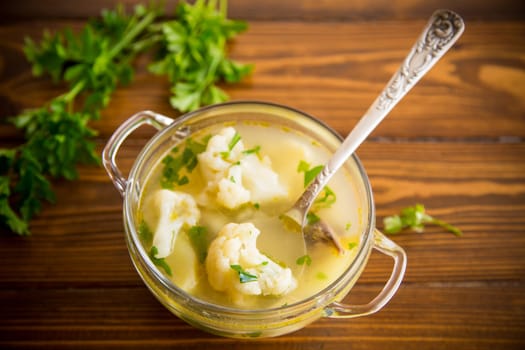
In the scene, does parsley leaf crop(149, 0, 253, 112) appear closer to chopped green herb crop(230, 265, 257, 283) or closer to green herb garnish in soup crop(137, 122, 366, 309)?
green herb garnish in soup crop(137, 122, 366, 309)

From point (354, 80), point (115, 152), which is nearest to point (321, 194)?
point (115, 152)

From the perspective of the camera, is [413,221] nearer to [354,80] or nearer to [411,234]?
[411,234]

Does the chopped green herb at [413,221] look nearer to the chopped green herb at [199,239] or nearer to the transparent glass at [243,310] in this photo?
the transparent glass at [243,310]

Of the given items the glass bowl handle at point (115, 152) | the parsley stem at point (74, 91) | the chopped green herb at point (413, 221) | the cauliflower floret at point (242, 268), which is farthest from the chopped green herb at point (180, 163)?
the chopped green herb at point (413, 221)

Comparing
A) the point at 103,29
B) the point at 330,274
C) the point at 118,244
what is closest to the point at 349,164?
the point at 330,274

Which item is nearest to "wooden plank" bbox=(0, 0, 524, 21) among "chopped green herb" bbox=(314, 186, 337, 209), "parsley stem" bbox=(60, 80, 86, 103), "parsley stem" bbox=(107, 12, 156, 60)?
"parsley stem" bbox=(107, 12, 156, 60)

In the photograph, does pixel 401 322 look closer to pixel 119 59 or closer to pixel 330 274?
pixel 330 274
